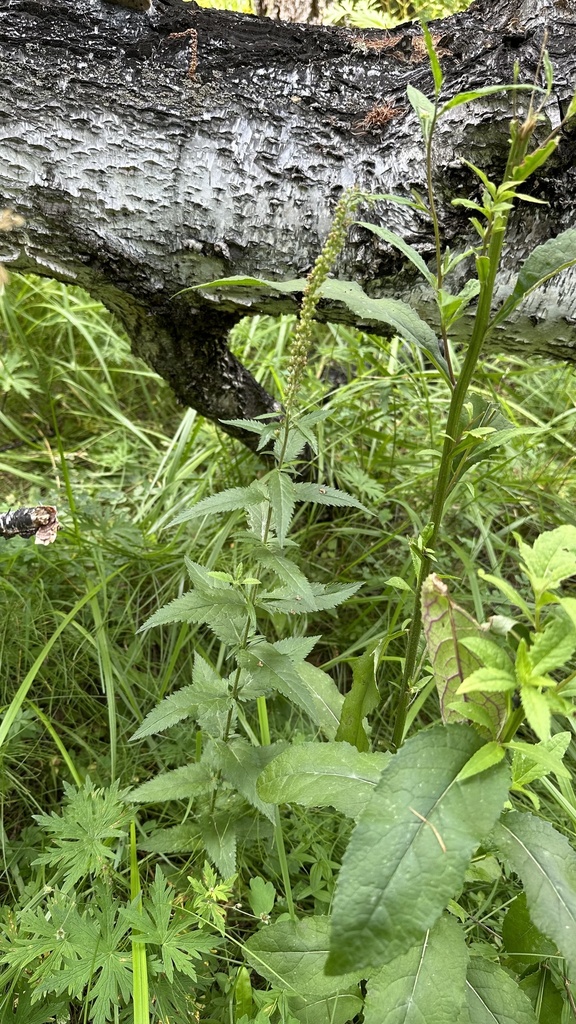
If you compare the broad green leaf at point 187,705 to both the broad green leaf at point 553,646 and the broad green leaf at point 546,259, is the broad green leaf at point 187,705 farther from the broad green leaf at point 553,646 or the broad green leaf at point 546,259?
the broad green leaf at point 546,259

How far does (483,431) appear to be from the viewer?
97cm

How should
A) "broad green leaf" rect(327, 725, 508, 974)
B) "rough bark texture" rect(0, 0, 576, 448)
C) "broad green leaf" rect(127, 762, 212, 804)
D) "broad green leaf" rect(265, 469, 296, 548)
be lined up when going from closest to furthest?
"broad green leaf" rect(327, 725, 508, 974)
"broad green leaf" rect(265, 469, 296, 548)
"broad green leaf" rect(127, 762, 212, 804)
"rough bark texture" rect(0, 0, 576, 448)

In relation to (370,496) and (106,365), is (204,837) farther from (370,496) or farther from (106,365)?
(106,365)

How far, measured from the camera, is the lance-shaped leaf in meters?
0.87

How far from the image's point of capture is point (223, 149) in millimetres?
1536

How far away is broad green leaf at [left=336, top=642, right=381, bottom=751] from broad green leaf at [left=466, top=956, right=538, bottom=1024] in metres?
0.37

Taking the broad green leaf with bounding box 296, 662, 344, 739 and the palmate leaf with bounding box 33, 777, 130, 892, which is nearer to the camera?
the palmate leaf with bounding box 33, 777, 130, 892

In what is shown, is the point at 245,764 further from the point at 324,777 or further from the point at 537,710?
the point at 537,710

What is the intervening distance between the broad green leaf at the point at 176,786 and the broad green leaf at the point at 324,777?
318 mm

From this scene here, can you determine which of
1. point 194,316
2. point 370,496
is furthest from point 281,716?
point 194,316

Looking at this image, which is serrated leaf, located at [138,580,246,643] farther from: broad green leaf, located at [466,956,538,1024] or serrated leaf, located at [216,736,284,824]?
broad green leaf, located at [466,956,538,1024]

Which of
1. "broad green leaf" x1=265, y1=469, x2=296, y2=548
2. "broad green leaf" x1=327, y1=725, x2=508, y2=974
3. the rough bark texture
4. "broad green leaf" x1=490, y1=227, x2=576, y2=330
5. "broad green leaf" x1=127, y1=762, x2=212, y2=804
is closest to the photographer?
"broad green leaf" x1=327, y1=725, x2=508, y2=974

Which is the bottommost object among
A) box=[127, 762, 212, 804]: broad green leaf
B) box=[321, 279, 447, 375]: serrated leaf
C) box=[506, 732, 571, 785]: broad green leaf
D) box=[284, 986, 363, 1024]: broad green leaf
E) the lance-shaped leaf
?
box=[284, 986, 363, 1024]: broad green leaf

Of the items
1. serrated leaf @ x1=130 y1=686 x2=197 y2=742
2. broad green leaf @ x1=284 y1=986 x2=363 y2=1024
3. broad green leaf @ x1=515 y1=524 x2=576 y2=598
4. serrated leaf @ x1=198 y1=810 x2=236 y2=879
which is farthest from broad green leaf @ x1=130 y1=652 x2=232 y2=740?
broad green leaf @ x1=515 y1=524 x2=576 y2=598
